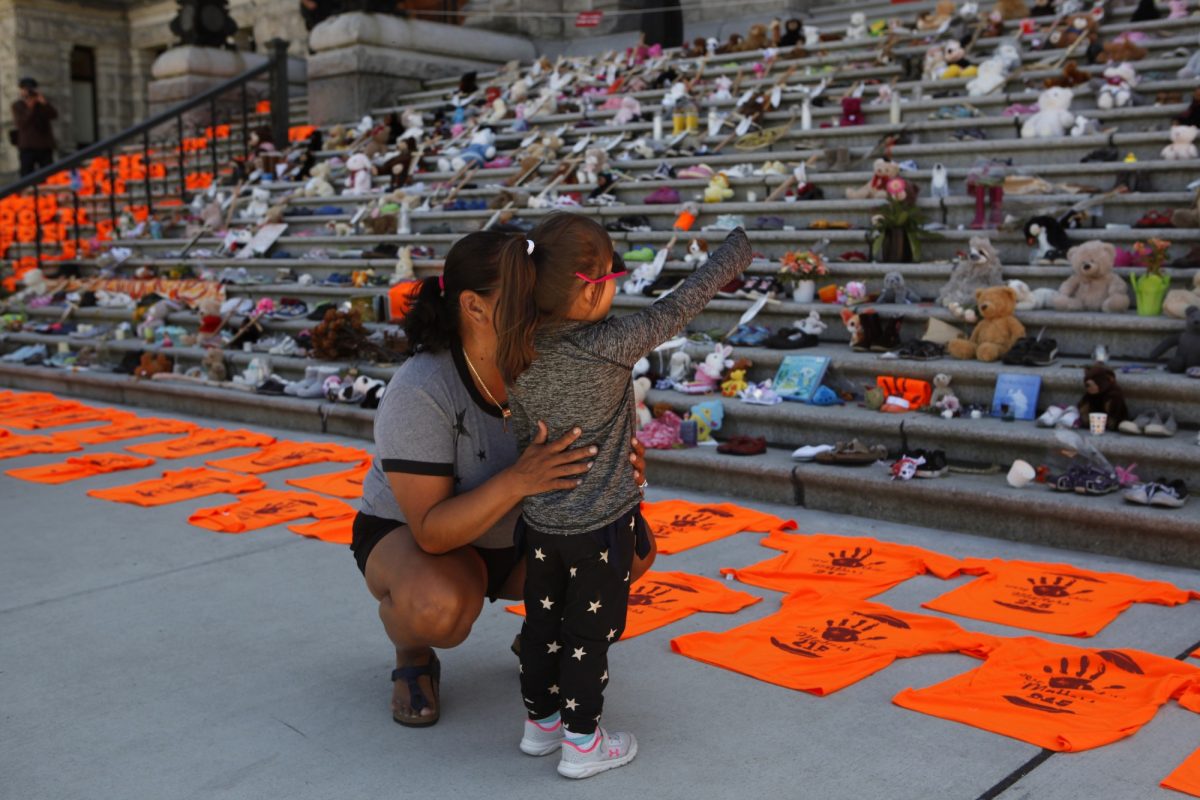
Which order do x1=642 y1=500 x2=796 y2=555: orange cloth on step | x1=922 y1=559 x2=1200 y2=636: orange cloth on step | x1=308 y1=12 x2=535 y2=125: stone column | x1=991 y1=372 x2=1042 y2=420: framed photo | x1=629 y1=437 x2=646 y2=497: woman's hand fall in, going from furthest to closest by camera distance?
x1=308 y1=12 x2=535 y2=125: stone column, x1=991 y1=372 x2=1042 y2=420: framed photo, x1=642 y1=500 x2=796 y2=555: orange cloth on step, x1=922 y1=559 x2=1200 y2=636: orange cloth on step, x1=629 y1=437 x2=646 y2=497: woman's hand

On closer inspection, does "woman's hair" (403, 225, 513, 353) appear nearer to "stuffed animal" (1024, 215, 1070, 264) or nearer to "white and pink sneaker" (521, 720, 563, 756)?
"white and pink sneaker" (521, 720, 563, 756)

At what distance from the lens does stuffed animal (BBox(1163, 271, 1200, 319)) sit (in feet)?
18.6

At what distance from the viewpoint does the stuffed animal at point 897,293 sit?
685 centimetres

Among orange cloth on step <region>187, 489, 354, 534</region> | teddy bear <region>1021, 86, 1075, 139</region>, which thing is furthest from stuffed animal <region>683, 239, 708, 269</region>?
orange cloth on step <region>187, 489, 354, 534</region>

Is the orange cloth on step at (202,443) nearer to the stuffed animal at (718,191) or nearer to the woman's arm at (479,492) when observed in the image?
the stuffed animal at (718,191)

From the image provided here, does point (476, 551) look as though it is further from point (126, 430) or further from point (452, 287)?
point (126, 430)

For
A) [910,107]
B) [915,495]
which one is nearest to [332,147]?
[910,107]

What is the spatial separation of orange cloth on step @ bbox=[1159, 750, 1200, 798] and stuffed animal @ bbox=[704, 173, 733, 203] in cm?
636

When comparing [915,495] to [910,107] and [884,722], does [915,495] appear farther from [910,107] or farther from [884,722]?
[910,107]

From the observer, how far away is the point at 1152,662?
3.41m

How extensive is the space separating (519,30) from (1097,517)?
13.7 meters

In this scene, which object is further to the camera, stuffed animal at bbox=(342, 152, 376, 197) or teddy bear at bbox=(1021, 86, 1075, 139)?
stuffed animal at bbox=(342, 152, 376, 197)

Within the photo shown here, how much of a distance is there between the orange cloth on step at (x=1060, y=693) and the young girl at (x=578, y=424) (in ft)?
3.21

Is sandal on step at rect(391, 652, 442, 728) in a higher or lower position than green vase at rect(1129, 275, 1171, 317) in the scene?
lower
